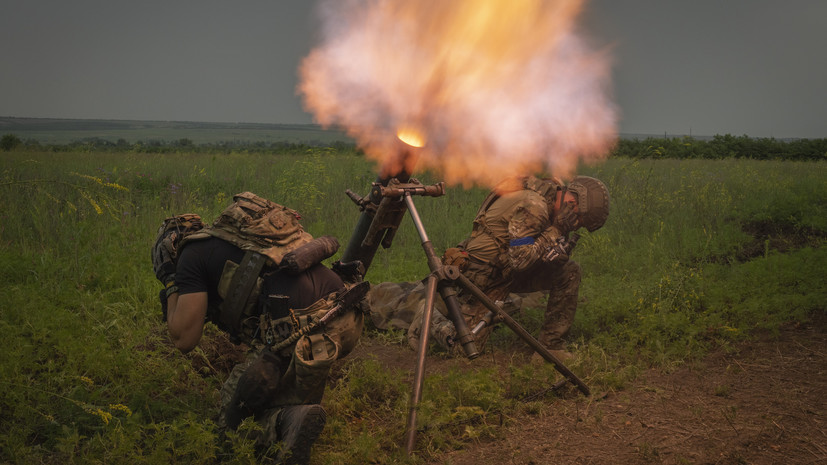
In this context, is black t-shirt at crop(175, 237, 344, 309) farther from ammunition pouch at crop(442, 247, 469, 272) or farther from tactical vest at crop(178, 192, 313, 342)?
ammunition pouch at crop(442, 247, 469, 272)

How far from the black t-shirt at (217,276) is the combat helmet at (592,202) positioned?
2.94 meters

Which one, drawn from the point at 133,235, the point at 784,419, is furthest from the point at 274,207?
the point at 133,235

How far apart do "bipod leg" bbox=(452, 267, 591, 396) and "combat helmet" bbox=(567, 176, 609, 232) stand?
170 centimetres

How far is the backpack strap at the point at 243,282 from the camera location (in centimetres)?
366

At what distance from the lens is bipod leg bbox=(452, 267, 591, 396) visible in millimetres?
4125

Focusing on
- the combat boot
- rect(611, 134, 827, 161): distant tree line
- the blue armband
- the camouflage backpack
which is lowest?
the combat boot

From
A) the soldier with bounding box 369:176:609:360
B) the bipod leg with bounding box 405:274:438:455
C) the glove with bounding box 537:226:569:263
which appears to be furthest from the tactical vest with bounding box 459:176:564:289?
the bipod leg with bounding box 405:274:438:455

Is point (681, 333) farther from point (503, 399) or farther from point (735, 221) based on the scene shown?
point (735, 221)

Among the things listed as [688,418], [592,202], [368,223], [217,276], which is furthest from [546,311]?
[217,276]

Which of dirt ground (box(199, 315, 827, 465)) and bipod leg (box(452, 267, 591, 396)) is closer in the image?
dirt ground (box(199, 315, 827, 465))

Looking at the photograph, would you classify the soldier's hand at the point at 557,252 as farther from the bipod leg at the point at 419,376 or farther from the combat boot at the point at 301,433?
the combat boot at the point at 301,433

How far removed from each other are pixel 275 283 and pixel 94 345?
2409mm

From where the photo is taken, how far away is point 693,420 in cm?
425

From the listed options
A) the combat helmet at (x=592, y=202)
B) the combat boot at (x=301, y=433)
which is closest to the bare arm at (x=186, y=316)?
the combat boot at (x=301, y=433)
